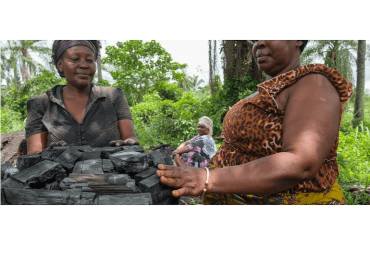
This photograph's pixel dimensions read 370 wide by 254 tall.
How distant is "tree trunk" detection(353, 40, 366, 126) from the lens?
3273mm

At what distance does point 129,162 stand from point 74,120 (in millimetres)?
782

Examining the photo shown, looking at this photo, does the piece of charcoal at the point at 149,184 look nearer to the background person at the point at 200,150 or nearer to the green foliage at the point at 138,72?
A: the background person at the point at 200,150

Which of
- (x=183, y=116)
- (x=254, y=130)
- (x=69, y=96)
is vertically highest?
(x=69, y=96)

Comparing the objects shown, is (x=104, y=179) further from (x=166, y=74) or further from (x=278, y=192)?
(x=166, y=74)

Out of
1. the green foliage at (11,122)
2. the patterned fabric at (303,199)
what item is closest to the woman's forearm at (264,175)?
the patterned fabric at (303,199)

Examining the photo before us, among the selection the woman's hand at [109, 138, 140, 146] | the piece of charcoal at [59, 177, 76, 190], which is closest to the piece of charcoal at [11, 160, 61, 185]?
the piece of charcoal at [59, 177, 76, 190]

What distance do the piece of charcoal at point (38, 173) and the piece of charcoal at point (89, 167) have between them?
4.1 inches

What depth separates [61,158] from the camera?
4.31 ft

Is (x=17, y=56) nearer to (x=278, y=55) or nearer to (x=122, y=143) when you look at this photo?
(x=122, y=143)

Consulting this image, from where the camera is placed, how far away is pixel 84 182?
3.84ft

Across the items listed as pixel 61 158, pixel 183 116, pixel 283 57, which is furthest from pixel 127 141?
pixel 183 116

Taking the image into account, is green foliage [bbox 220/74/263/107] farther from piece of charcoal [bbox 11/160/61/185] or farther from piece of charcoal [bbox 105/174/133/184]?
piece of charcoal [bbox 11/160/61/185]

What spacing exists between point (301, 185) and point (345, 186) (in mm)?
2098

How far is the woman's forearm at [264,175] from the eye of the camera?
0.88m
